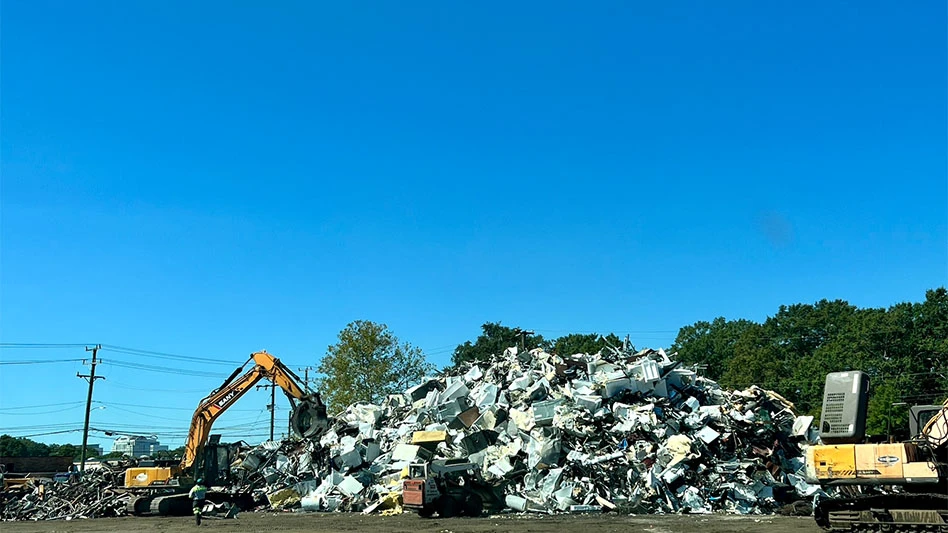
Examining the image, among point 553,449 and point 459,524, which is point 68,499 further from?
point 553,449

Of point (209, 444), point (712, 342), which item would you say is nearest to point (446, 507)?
point (209, 444)

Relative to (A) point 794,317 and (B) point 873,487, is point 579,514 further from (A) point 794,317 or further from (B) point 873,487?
(A) point 794,317

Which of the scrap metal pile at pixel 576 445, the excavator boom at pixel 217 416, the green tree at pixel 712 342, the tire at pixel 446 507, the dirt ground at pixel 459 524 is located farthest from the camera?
the green tree at pixel 712 342

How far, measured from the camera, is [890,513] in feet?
43.2

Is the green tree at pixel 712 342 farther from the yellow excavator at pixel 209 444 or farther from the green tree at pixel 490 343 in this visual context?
the yellow excavator at pixel 209 444

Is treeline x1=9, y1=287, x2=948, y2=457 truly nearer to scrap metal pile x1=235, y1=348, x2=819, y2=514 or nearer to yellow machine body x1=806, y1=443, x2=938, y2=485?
scrap metal pile x1=235, y1=348, x2=819, y2=514

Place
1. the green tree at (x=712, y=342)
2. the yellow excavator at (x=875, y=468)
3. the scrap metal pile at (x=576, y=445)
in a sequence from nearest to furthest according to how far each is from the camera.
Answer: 1. the yellow excavator at (x=875, y=468)
2. the scrap metal pile at (x=576, y=445)
3. the green tree at (x=712, y=342)

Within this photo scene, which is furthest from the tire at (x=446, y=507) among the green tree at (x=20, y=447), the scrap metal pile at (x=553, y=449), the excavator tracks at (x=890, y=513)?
the green tree at (x=20, y=447)

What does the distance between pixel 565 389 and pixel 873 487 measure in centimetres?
1512

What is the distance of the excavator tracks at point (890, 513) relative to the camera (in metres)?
12.8

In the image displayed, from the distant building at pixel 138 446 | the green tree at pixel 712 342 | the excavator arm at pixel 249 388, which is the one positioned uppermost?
the green tree at pixel 712 342

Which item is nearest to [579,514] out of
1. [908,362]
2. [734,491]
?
[734,491]

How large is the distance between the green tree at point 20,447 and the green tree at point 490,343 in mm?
56150

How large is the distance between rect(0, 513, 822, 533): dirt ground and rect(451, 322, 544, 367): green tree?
4307 cm
